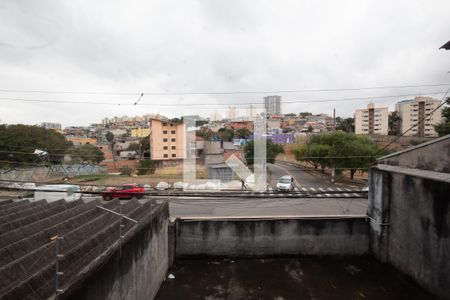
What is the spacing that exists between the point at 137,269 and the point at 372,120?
77856mm

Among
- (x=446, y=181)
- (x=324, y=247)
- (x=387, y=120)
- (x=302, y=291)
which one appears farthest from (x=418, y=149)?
(x=387, y=120)

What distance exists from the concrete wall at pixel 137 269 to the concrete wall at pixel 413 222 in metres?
5.47

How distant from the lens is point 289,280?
5.42 metres

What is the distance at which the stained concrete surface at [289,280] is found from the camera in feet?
16.1

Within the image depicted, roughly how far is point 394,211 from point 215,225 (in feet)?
14.8

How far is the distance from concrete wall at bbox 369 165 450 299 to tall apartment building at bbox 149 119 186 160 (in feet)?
111

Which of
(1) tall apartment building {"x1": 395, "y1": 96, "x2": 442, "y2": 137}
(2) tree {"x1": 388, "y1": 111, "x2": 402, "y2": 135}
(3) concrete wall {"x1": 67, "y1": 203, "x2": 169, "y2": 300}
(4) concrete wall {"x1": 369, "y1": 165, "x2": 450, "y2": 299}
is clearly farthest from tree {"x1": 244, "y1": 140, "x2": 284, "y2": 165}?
(2) tree {"x1": 388, "y1": 111, "x2": 402, "y2": 135}

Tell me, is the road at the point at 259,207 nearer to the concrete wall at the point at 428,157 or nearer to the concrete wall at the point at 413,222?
the concrete wall at the point at 413,222

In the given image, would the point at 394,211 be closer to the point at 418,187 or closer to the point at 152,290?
the point at 418,187

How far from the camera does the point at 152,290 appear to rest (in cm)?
466

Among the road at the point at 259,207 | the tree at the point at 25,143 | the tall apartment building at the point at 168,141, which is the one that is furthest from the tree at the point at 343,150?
the tree at the point at 25,143

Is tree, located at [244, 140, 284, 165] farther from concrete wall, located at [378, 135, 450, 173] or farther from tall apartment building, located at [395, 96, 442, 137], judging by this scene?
tall apartment building, located at [395, 96, 442, 137]

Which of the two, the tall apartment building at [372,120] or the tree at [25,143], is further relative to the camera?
the tall apartment building at [372,120]

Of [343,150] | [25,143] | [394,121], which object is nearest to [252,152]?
[343,150]
